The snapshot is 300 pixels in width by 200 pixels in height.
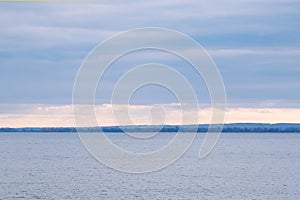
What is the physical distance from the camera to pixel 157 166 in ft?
355

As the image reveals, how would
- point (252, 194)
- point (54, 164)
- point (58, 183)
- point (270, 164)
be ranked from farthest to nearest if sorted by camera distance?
point (270, 164) → point (54, 164) → point (58, 183) → point (252, 194)

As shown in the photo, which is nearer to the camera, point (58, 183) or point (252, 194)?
point (252, 194)

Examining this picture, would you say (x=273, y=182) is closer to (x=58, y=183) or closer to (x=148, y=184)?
(x=148, y=184)

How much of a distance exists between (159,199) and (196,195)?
444 cm

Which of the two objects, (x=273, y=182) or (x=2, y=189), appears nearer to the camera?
(x=2, y=189)

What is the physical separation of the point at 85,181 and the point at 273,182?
63.0 feet

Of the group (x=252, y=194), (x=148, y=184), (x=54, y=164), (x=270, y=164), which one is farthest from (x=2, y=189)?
(x=270, y=164)

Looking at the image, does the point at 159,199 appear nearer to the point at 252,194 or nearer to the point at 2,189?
the point at 252,194

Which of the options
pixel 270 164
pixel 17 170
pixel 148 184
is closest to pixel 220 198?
pixel 148 184

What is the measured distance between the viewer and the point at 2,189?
69.9 m

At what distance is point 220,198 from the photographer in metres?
65.3

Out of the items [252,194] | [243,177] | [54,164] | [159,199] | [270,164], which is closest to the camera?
[159,199]

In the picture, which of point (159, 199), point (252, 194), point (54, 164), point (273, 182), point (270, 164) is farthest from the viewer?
point (270, 164)

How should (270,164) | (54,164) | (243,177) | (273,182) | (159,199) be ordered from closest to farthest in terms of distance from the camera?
(159,199) → (273,182) → (243,177) → (54,164) → (270,164)
